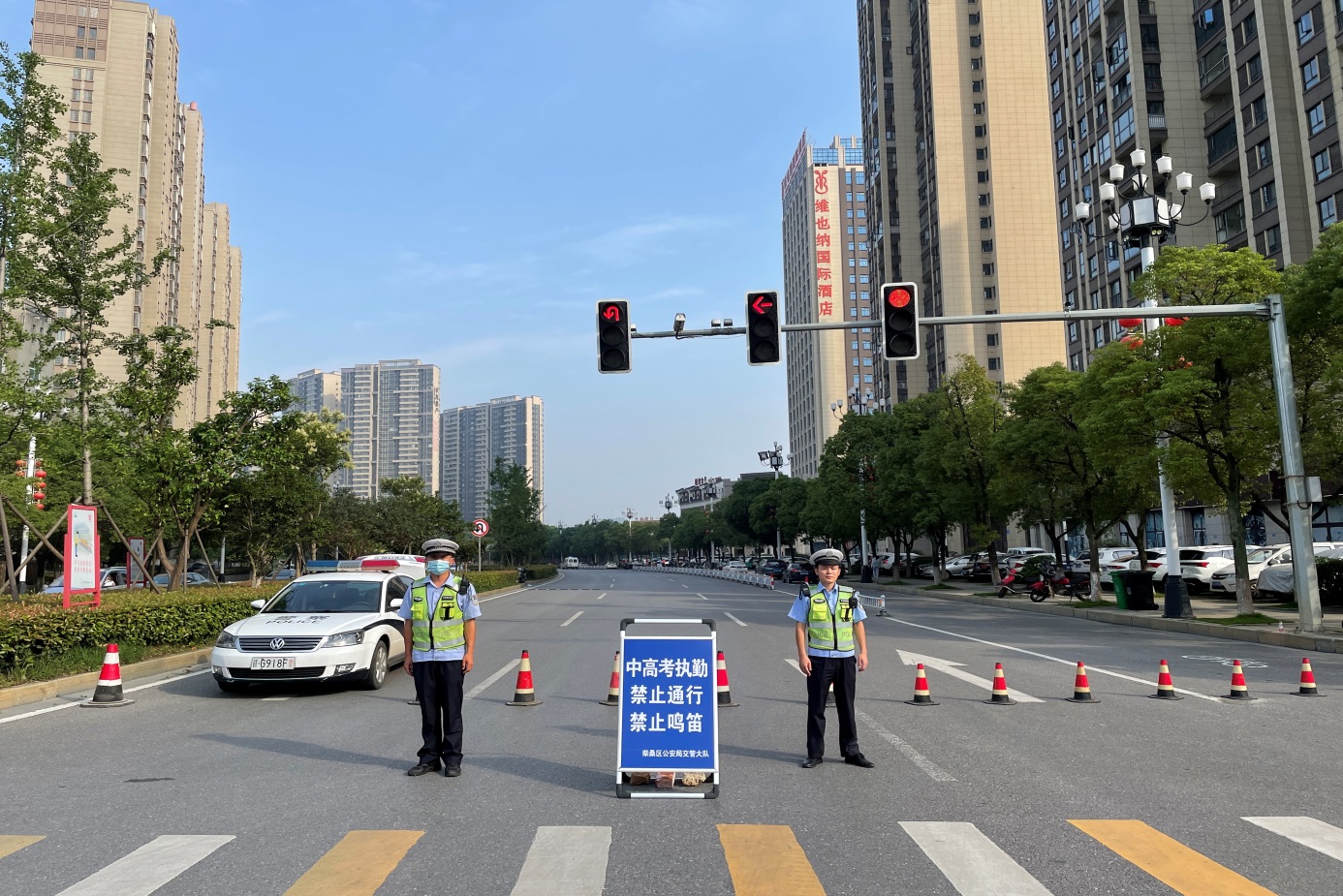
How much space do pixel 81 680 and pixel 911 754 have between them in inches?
372

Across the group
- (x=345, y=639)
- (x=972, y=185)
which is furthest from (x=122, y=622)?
(x=972, y=185)

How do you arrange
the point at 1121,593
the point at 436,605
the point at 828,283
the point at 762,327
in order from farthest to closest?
the point at 828,283 → the point at 1121,593 → the point at 762,327 → the point at 436,605

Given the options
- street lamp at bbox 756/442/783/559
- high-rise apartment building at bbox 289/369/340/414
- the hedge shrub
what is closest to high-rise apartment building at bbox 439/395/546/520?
high-rise apartment building at bbox 289/369/340/414

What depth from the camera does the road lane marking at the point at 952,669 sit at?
35.6 feet

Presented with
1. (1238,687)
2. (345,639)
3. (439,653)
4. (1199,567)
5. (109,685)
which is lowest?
(1238,687)

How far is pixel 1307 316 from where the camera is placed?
18.4m

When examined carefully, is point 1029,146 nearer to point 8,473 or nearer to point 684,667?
point 8,473

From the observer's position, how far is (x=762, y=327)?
44.8ft

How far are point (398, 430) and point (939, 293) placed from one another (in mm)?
94905

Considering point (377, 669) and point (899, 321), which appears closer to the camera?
point (377, 669)

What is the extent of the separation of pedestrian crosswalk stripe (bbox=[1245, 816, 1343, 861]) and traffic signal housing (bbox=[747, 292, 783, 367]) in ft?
28.9

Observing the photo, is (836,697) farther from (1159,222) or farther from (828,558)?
(1159,222)

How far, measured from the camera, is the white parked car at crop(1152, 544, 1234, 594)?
3066cm

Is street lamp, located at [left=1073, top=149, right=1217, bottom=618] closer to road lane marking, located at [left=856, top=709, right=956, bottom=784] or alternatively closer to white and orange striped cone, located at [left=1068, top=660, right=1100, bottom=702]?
white and orange striped cone, located at [left=1068, top=660, right=1100, bottom=702]
